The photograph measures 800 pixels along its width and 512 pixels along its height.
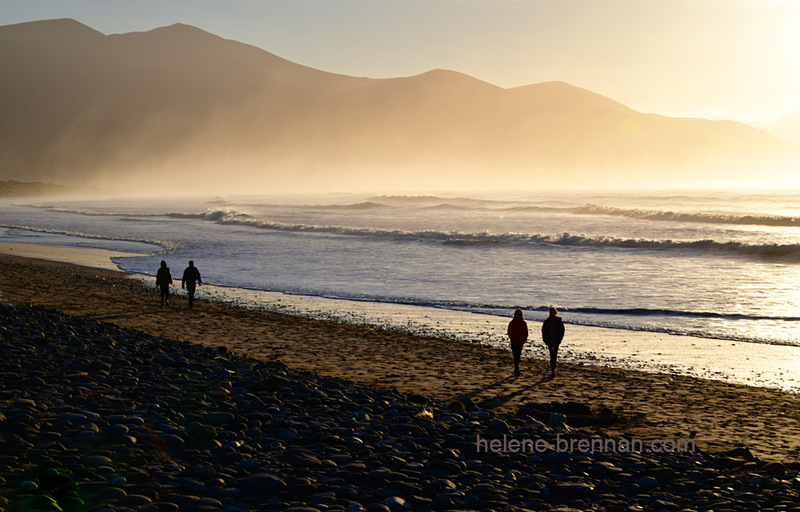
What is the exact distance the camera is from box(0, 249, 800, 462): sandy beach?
8117mm

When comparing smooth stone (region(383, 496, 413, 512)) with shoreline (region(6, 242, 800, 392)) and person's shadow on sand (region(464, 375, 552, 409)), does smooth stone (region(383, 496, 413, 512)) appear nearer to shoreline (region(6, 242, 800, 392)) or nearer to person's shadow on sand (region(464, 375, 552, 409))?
person's shadow on sand (region(464, 375, 552, 409))

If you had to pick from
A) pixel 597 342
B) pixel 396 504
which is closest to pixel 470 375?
pixel 597 342

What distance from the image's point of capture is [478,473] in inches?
233

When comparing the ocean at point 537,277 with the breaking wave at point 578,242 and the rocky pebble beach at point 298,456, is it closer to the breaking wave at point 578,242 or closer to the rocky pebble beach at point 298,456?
the breaking wave at point 578,242

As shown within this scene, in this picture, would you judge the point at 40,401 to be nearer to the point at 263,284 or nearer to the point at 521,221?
the point at 263,284

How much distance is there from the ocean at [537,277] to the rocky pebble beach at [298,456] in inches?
207

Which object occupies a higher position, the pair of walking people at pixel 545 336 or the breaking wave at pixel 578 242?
the breaking wave at pixel 578 242

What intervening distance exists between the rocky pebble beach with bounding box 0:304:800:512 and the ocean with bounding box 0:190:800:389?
5266mm

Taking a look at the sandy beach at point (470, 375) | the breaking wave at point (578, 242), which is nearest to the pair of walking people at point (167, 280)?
the sandy beach at point (470, 375)

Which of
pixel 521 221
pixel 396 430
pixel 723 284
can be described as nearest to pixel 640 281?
pixel 723 284

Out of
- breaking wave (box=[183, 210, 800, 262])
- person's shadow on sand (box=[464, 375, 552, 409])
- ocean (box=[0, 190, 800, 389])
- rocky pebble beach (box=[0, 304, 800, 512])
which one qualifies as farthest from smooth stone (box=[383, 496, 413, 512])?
breaking wave (box=[183, 210, 800, 262])

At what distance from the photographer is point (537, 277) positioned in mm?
22969

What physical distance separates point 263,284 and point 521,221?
121 ft

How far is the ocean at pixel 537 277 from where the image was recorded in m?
13.8
